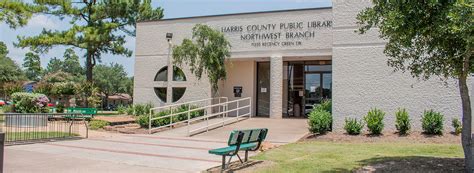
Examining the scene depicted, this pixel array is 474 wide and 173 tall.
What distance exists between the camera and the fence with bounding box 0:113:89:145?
12984mm

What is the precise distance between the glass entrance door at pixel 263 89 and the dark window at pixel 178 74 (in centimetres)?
369

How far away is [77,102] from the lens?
28766mm

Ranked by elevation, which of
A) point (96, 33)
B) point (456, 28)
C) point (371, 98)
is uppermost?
point (96, 33)

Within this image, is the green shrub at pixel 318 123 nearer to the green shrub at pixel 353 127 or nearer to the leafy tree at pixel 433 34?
the green shrub at pixel 353 127

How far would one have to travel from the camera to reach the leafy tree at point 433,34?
6168 millimetres

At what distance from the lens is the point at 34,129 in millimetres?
15586

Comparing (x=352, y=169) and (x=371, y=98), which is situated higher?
(x=371, y=98)

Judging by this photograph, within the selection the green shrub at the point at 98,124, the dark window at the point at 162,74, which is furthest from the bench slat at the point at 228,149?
the dark window at the point at 162,74

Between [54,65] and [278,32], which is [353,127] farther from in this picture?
[54,65]

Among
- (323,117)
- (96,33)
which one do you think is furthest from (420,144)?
(96,33)

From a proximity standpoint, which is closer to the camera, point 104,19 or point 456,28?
point 456,28

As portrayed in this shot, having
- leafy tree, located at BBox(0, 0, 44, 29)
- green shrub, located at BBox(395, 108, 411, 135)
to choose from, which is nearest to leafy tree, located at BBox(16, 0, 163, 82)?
leafy tree, located at BBox(0, 0, 44, 29)

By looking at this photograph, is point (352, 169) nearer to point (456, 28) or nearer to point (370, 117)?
point (456, 28)

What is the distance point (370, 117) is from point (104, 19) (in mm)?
22235
